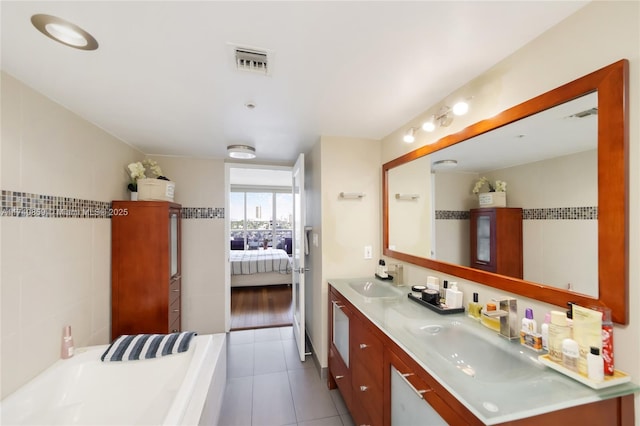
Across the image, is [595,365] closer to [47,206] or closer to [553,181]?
[553,181]

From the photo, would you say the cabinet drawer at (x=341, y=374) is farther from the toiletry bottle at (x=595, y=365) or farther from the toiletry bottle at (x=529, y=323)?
the toiletry bottle at (x=595, y=365)

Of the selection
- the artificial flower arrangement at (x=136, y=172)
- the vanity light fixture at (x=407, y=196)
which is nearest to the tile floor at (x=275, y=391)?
the vanity light fixture at (x=407, y=196)

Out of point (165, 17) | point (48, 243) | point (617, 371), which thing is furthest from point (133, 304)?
point (617, 371)

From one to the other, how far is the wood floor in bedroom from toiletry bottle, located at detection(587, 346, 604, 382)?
→ 3347 millimetres

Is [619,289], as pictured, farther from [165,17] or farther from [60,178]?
[60,178]

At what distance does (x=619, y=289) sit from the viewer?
864 millimetres

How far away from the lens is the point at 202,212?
131 inches

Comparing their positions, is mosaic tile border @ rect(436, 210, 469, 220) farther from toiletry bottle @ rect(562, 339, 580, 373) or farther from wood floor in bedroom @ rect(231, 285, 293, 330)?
wood floor in bedroom @ rect(231, 285, 293, 330)

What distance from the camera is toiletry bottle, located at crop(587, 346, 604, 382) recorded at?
822 millimetres

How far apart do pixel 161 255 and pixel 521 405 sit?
2746mm

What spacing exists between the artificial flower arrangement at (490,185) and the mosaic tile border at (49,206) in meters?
2.60

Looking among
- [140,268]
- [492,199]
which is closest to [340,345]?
[492,199]

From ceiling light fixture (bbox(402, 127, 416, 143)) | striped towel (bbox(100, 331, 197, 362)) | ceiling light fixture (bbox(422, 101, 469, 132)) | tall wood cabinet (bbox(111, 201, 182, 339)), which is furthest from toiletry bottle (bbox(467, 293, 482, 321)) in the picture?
tall wood cabinet (bbox(111, 201, 182, 339))

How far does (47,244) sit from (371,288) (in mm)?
2349
